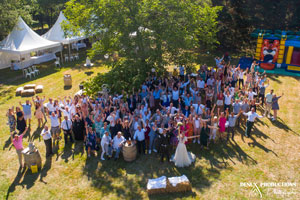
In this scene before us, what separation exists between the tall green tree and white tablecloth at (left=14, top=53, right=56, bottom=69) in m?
9.01

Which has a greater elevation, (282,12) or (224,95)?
(282,12)

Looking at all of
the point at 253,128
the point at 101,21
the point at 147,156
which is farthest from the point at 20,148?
the point at 253,128

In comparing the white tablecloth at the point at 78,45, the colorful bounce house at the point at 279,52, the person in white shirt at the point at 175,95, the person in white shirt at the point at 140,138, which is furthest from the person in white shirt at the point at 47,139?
the white tablecloth at the point at 78,45

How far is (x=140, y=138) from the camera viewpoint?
9.34 metres

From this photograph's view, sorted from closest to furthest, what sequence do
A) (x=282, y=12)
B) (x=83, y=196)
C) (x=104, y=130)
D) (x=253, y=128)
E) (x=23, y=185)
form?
(x=83, y=196)
(x=23, y=185)
(x=104, y=130)
(x=253, y=128)
(x=282, y=12)

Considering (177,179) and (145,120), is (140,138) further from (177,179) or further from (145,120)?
(177,179)

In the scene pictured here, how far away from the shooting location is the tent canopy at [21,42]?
19234 mm

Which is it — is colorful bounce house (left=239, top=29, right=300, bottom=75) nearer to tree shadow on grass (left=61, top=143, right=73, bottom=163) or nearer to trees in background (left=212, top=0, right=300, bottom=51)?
trees in background (left=212, top=0, right=300, bottom=51)

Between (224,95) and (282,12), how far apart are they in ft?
56.5

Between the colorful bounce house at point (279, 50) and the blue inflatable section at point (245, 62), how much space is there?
2.86ft

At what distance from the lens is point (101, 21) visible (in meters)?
13.9

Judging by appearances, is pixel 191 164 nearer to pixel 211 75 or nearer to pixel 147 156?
pixel 147 156

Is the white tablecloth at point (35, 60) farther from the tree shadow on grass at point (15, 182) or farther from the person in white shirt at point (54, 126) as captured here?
the tree shadow on grass at point (15, 182)

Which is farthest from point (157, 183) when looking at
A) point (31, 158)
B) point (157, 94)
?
point (157, 94)
